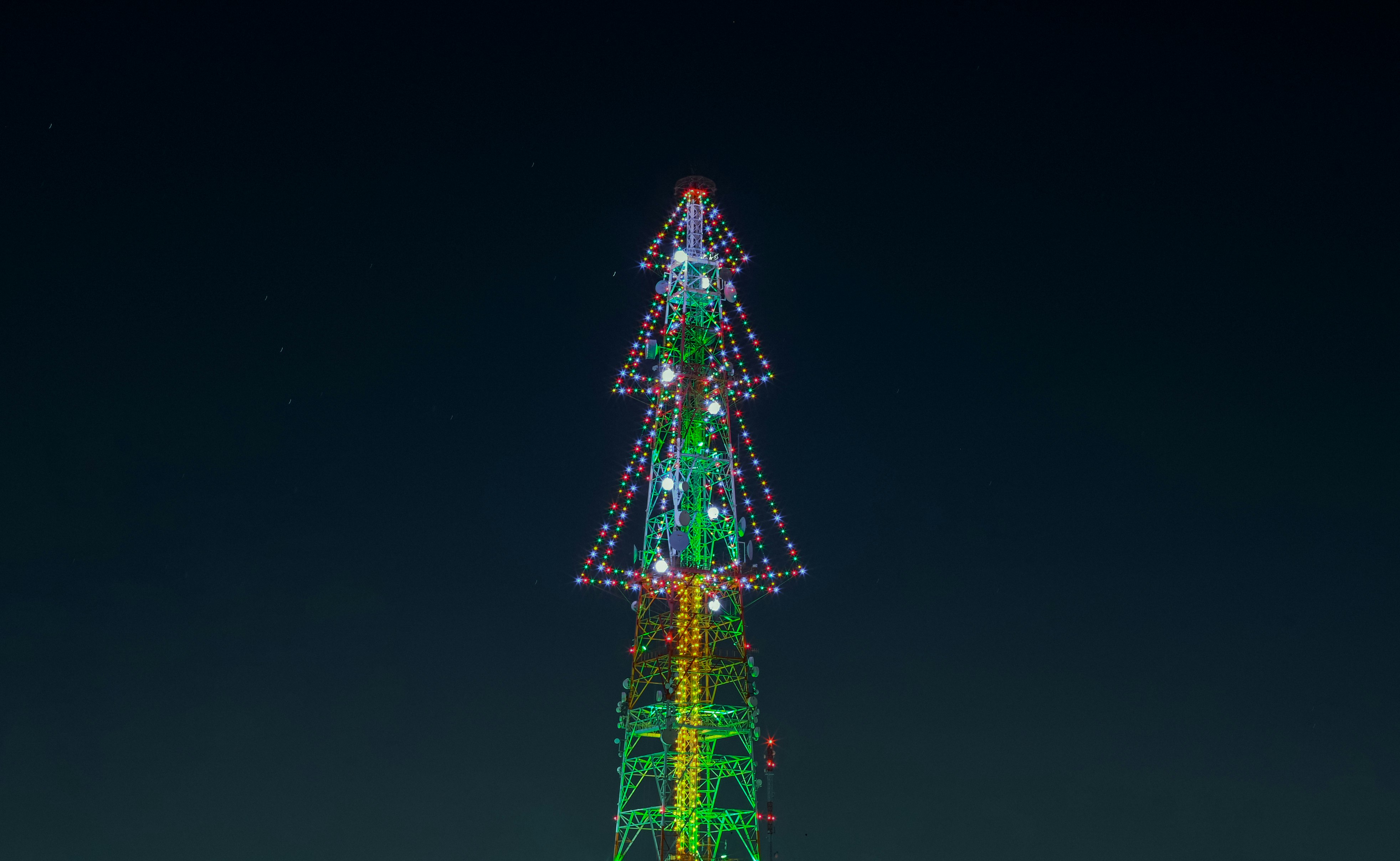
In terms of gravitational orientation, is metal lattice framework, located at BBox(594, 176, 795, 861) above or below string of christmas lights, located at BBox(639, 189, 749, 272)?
below

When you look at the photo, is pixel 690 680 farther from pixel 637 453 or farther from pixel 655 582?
pixel 637 453

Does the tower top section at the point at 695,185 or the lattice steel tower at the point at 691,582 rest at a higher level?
the tower top section at the point at 695,185

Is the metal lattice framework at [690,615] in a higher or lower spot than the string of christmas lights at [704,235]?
lower

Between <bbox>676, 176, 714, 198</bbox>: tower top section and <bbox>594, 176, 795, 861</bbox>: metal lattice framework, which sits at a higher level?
<bbox>676, 176, 714, 198</bbox>: tower top section
